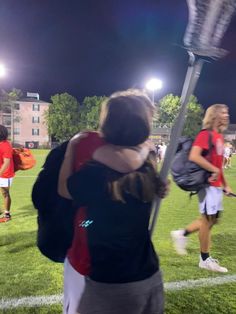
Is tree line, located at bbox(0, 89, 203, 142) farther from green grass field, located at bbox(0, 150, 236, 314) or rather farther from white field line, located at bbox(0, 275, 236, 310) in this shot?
white field line, located at bbox(0, 275, 236, 310)

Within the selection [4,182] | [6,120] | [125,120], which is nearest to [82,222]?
[125,120]

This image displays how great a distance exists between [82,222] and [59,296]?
2.59m

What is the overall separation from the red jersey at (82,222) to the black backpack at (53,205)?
47mm

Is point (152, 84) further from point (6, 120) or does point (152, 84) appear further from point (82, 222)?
point (6, 120)

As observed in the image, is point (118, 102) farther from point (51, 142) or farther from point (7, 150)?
point (51, 142)

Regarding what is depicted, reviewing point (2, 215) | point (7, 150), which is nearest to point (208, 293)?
point (7, 150)

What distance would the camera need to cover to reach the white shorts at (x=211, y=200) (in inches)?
202

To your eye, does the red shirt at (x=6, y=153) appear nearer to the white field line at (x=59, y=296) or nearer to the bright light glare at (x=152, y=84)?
the bright light glare at (x=152, y=84)

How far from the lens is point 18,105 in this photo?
99.4 m

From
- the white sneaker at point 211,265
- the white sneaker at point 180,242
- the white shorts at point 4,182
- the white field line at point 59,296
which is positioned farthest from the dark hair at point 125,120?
the white shorts at point 4,182

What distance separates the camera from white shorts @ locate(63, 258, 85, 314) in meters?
1.98

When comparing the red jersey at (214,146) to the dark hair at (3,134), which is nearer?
the red jersey at (214,146)

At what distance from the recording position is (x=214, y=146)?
5.09 meters

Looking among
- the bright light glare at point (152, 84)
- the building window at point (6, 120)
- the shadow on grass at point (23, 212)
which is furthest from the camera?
the building window at point (6, 120)
